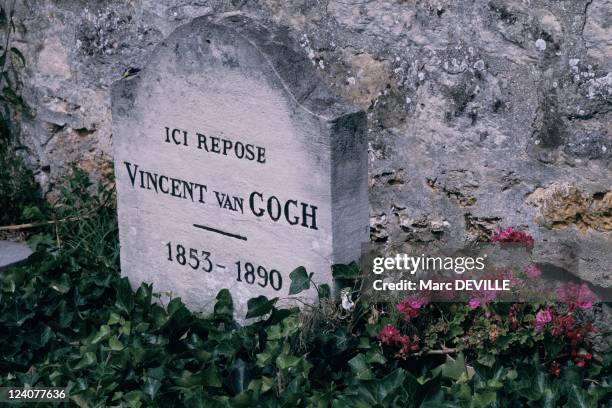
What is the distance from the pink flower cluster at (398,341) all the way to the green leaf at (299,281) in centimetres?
29

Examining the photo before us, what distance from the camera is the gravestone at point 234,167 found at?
3.28 metres

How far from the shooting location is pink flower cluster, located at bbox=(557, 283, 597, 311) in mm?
3227

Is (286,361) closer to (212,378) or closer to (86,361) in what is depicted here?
(212,378)

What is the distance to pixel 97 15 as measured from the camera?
180 inches

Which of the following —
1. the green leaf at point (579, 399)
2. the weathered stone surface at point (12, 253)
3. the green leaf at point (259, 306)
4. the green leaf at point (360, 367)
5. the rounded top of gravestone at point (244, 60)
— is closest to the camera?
the green leaf at point (579, 399)

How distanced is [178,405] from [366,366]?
0.58 m

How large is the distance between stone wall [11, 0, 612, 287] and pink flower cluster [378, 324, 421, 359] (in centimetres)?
66

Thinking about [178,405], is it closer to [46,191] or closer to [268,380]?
[268,380]

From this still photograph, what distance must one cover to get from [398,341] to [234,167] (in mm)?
827

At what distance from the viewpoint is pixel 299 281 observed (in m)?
3.32

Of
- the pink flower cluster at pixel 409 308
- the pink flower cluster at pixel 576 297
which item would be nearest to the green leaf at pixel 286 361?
the pink flower cluster at pixel 409 308

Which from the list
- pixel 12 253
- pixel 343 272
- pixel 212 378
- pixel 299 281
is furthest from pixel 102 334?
pixel 12 253

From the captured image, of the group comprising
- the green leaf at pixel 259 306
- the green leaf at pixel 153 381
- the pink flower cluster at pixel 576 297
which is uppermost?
the pink flower cluster at pixel 576 297

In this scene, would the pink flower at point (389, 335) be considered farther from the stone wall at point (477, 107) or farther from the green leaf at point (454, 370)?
the stone wall at point (477, 107)
